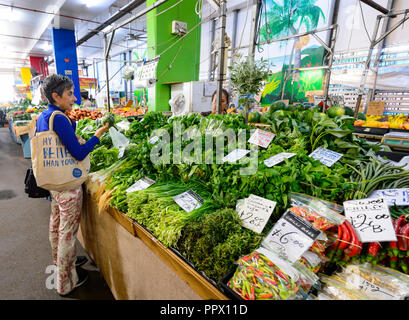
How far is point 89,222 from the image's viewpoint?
2531mm

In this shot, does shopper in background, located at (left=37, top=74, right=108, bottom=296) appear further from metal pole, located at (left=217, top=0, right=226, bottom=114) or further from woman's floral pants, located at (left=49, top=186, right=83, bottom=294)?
metal pole, located at (left=217, top=0, right=226, bottom=114)

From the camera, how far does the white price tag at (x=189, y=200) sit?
4.78ft

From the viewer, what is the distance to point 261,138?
181cm

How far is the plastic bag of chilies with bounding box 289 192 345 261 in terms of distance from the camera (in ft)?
3.28

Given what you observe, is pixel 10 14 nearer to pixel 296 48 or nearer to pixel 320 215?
pixel 296 48

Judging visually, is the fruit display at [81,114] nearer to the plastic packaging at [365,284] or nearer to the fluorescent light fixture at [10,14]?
the plastic packaging at [365,284]

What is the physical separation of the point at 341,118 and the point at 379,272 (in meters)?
1.20

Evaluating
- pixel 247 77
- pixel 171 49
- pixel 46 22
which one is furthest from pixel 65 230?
pixel 46 22

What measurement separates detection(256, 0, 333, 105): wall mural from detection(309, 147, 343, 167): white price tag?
6.81 metres

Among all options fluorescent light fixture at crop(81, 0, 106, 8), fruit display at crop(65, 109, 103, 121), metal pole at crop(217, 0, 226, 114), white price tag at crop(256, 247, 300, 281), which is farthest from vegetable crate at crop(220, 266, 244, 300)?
fluorescent light fixture at crop(81, 0, 106, 8)

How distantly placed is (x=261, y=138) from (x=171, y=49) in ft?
15.7

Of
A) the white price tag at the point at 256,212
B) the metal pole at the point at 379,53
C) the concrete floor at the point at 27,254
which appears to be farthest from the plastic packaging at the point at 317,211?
the metal pole at the point at 379,53
